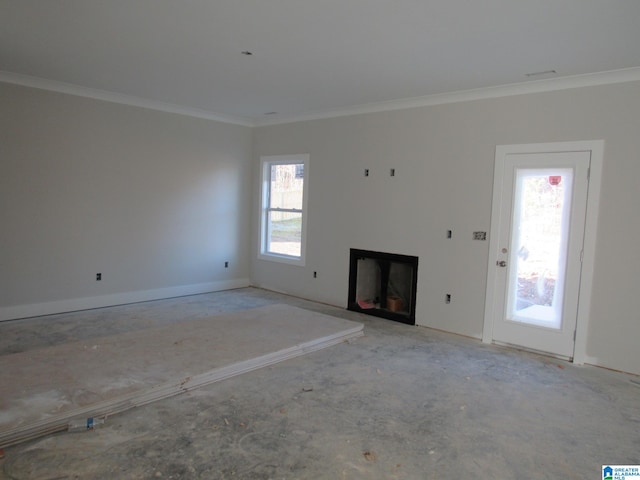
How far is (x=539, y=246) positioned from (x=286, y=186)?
3.93 metres

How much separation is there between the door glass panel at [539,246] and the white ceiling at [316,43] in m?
1.03

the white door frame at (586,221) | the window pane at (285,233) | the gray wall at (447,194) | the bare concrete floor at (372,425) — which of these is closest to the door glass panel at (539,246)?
the white door frame at (586,221)

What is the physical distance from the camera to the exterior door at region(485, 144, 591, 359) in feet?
13.8

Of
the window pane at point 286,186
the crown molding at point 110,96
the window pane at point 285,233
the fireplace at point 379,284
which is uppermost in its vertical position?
the crown molding at point 110,96

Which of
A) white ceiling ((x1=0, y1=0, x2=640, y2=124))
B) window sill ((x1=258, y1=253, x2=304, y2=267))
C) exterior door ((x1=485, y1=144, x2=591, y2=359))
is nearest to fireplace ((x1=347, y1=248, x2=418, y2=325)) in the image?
window sill ((x1=258, y1=253, x2=304, y2=267))

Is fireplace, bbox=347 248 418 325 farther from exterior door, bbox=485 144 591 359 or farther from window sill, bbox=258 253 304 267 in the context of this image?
exterior door, bbox=485 144 591 359

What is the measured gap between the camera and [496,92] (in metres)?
4.63

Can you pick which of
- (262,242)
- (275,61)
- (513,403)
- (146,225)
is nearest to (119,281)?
(146,225)

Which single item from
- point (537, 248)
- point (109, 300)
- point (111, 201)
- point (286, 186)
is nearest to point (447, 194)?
point (537, 248)

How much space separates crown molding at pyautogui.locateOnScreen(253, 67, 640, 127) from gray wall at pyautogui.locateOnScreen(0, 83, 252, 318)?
6.14ft

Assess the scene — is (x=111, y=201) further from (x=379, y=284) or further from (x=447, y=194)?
(x=447, y=194)

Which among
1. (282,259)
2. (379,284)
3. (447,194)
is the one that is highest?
(447,194)

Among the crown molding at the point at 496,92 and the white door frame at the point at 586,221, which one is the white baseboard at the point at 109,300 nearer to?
the crown molding at the point at 496,92

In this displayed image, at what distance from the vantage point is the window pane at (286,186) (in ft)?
22.4
